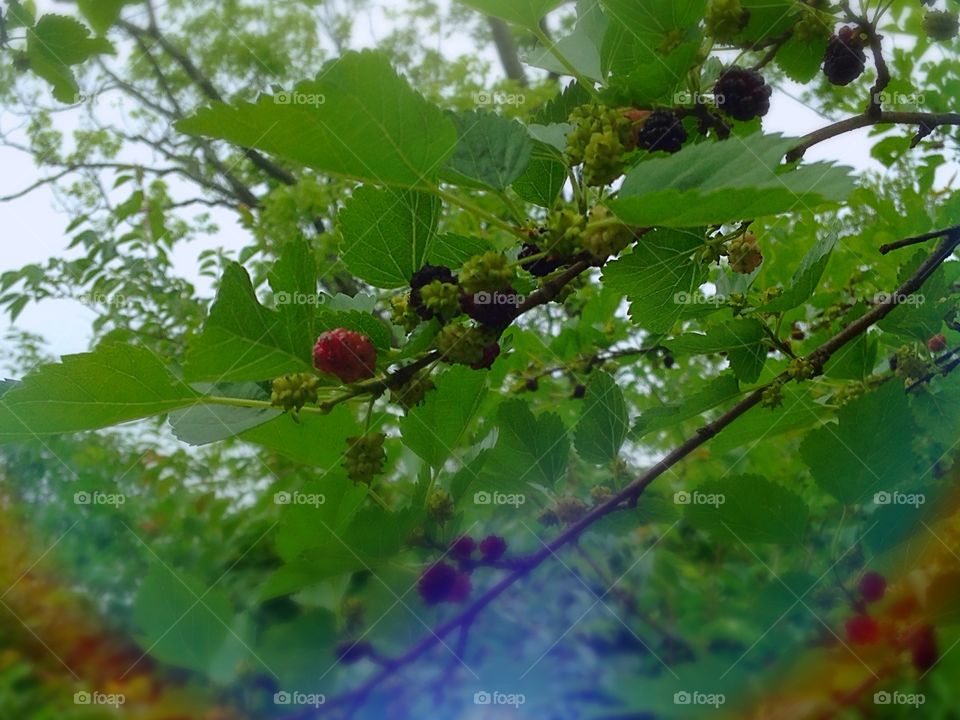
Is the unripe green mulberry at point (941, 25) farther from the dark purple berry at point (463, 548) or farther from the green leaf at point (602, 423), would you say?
the dark purple berry at point (463, 548)

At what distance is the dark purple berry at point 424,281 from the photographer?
0.95 feet

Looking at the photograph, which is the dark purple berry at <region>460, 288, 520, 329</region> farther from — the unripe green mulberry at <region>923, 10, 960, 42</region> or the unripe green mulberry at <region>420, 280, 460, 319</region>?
the unripe green mulberry at <region>923, 10, 960, 42</region>

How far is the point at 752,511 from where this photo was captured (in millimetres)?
395

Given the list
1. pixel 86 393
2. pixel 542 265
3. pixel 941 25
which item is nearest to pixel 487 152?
pixel 542 265

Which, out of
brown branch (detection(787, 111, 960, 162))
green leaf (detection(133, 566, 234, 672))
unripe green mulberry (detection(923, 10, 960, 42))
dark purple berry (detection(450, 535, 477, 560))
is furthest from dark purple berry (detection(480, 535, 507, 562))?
unripe green mulberry (detection(923, 10, 960, 42))

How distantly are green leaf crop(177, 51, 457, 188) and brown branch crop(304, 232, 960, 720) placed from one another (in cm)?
21

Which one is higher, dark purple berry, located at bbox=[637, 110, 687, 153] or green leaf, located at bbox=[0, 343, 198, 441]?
dark purple berry, located at bbox=[637, 110, 687, 153]

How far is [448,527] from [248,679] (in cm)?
28

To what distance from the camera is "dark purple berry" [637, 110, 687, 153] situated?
0.98ft

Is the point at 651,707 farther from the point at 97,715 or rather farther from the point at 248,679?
the point at 97,715

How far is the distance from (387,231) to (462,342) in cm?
6

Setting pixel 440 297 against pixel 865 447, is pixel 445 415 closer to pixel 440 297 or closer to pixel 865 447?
pixel 440 297

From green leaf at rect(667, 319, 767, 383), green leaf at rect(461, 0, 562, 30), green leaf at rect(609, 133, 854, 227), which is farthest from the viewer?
green leaf at rect(667, 319, 767, 383)

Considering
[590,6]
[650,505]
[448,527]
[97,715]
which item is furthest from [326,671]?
[97,715]
